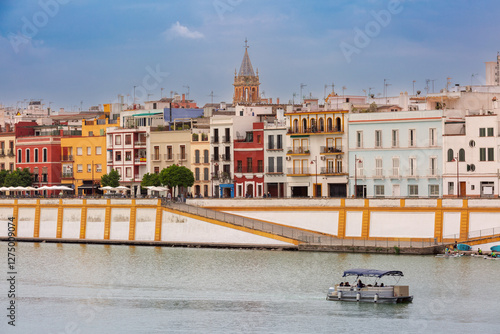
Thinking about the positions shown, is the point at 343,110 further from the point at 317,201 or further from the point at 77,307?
the point at 77,307

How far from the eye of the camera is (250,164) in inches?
4176

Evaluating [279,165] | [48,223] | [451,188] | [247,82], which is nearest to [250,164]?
[279,165]

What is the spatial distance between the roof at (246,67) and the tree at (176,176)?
77.3 metres

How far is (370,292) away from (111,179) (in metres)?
52.5

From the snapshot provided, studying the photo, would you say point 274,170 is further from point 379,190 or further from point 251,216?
point 379,190

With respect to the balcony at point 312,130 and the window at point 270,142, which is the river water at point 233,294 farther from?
the window at point 270,142

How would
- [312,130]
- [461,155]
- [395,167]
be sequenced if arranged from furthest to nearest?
1. [312,130]
2. [395,167]
3. [461,155]

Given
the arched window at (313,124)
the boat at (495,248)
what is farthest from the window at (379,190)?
the boat at (495,248)

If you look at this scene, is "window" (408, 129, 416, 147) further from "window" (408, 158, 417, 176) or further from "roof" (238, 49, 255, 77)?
"roof" (238, 49, 255, 77)

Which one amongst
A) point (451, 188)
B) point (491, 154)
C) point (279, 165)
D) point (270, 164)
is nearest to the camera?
point (491, 154)

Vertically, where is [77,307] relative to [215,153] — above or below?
below

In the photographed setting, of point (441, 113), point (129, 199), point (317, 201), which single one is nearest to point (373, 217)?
point (317, 201)

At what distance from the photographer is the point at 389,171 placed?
318 feet

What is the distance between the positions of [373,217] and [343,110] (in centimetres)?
1349
